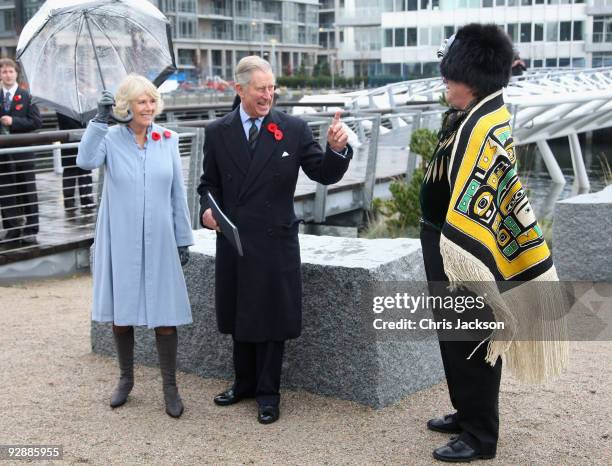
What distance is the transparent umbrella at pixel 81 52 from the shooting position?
8.71 m

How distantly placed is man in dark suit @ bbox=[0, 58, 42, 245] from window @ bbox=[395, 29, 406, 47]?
62.9 meters

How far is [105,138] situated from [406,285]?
1.78 meters

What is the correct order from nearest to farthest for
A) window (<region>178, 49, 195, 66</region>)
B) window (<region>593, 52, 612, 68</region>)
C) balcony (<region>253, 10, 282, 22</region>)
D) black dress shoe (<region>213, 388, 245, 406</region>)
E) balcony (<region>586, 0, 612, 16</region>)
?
black dress shoe (<region>213, 388, 245, 406</region>) < balcony (<region>586, 0, 612, 16</region>) < window (<region>593, 52, 612, 68</region>) < window (<region>178, 49, 195, 66</region>) < balcony (<region>253, 10, 282, 22</region>)

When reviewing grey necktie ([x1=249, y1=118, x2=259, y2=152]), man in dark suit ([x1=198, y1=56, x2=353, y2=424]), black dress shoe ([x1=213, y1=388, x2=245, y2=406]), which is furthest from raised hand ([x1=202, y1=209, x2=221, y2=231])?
black dress shoe ([x1=213, y1=388, x2=245, y2=406])

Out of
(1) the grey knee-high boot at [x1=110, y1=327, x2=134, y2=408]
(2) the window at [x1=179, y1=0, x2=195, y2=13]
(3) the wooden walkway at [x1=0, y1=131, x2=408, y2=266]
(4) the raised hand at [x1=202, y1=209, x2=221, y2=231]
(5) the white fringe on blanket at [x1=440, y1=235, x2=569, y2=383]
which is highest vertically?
(2) the window at [x1=179, y1=0, x2=195, y2=13]

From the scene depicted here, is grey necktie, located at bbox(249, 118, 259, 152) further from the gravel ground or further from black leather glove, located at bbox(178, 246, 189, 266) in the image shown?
the gravel ground

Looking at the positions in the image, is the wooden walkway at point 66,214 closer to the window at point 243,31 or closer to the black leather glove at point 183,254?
the black leather glove at point 183,254

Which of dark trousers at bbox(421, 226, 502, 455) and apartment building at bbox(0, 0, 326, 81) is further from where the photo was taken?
apartment building at bbox(0, 0, 326, 81)

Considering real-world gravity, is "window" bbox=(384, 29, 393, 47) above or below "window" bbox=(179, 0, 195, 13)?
below

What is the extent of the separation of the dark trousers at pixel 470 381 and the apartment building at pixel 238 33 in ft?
293

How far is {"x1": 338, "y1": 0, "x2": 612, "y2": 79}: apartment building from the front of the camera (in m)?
66.9

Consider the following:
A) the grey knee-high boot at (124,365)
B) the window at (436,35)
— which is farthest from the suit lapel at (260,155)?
the window at (436,35)

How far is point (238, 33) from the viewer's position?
111m

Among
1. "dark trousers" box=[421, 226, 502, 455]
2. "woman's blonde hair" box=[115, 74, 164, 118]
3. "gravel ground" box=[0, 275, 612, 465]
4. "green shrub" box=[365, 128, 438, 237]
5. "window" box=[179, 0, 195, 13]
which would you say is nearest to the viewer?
"dark trousers" box=[421, 226, 502, 455]
